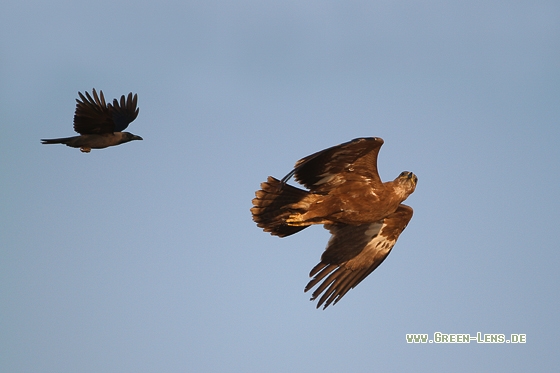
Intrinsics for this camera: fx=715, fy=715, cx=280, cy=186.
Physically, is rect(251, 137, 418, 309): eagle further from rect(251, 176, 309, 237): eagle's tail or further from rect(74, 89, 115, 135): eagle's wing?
rect(74, 89, 115, 135): eagle's wing

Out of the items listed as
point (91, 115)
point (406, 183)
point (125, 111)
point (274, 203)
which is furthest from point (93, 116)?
point (406, 183)

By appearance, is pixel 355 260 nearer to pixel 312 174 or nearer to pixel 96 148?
pixel 312 174

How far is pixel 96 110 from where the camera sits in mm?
10977

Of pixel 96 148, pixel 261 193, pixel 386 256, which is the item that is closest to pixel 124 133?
pixel 96 148

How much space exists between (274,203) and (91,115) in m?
3.79

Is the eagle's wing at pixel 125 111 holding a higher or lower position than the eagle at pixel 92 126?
higher

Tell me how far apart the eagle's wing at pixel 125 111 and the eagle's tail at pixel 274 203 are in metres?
4.29

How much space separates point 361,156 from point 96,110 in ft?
14.9

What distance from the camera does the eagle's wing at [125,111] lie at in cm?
1223

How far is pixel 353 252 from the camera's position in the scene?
393 inches

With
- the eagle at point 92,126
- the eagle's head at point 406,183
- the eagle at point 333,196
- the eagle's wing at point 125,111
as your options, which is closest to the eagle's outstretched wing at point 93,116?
the eagle at point 92,126

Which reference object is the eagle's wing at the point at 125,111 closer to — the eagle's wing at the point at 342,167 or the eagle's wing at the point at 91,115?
the eagle's wing at the point at 91,115

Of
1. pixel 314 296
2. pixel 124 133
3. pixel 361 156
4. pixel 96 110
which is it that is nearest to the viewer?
pixel 361 156

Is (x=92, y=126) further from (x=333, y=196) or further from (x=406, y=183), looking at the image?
(x=406, y=183)
